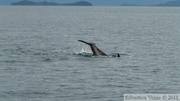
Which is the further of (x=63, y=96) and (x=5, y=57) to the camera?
(x=5, y=57)

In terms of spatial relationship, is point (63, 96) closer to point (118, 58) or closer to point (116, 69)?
point (116, 69)

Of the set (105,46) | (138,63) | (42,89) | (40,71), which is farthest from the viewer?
(105,46)

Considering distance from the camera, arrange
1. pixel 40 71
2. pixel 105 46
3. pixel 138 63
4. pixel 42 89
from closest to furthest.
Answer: pixel 42 89 → pixel 40 71 → pixel 138 63 → pixel 105 46

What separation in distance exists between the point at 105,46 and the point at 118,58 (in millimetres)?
15898

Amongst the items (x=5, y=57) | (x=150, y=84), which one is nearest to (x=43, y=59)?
(x=5, y=57)

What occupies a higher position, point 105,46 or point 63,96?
point 105,46

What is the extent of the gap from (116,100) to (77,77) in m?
8.19

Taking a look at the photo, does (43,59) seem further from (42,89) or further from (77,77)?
(42,89)

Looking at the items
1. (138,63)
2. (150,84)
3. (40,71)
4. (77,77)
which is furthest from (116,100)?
(138,63)

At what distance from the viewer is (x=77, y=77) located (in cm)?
4316

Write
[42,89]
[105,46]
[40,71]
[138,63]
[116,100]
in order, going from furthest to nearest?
[105,46] < [138,63] < [40,71] < [42,89] < [116,100]

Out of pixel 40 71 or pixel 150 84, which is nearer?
pixel 150 84

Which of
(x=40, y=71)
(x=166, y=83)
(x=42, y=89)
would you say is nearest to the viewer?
(x=42, y=89)

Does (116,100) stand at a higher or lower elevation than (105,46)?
lower
